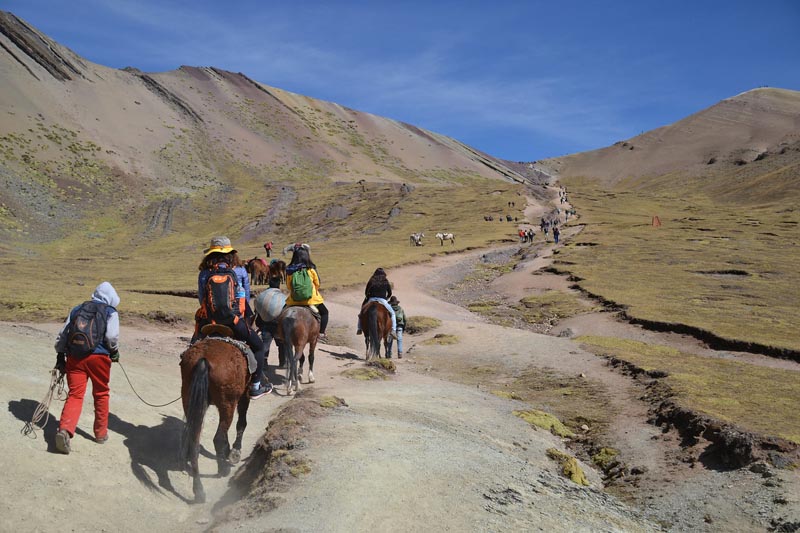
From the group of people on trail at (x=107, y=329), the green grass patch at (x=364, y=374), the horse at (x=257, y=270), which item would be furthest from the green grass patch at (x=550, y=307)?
the group of people on trail at (x=107, y=329)

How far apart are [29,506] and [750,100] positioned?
21544 cm

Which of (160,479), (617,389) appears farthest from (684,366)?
(160,479)

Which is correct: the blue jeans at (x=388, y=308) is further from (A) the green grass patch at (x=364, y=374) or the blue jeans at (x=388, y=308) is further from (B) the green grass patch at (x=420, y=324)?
(B) the green grass patch at (x=420, y=324)

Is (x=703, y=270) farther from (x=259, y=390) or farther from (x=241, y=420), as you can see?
(x=241, y=420)

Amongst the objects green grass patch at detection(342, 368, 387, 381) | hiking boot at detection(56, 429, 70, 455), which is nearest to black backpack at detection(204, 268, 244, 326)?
hiking boot at detection(56, 429, 70, 455)

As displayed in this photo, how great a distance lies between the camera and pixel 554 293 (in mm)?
30266

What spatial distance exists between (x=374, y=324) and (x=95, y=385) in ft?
29.7

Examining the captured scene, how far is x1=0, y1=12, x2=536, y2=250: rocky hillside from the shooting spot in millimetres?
77375

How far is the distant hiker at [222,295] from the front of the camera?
8.30 m

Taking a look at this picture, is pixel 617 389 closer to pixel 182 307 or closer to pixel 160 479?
pixel 160 479

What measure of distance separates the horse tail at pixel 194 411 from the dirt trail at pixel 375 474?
532 mm

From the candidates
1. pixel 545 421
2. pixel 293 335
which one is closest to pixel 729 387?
pixel 545 421

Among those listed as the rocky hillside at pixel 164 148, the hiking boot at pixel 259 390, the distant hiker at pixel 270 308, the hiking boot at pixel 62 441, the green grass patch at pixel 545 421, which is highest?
the rocky hillside at pixel 164 148

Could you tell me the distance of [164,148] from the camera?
107500 millimetres
